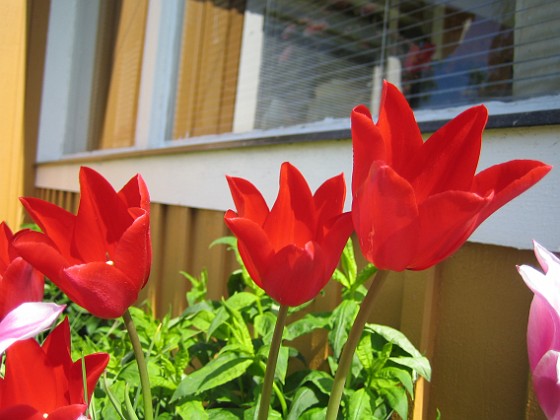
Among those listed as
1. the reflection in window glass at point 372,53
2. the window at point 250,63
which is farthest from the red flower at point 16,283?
the reflection in window glass at point 372,53

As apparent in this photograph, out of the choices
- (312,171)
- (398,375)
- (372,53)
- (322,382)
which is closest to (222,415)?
(322,382)

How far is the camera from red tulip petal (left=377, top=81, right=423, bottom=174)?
0.45 meters

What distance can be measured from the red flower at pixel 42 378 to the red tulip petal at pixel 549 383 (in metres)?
0.35

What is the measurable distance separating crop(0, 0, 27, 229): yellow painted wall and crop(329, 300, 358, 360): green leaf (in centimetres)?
254

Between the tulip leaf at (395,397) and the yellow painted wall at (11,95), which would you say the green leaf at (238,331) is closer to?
the tulip leaf at (395,397)

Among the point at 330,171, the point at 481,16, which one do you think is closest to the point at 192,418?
the point at 330,171

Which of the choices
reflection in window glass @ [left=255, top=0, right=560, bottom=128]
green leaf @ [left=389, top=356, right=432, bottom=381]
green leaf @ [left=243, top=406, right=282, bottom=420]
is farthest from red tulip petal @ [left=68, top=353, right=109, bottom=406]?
reflection in window glass @ [left=255, top=0, right=560, bottom=128]

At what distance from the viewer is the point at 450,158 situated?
1.42 ft

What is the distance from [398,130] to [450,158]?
5cm

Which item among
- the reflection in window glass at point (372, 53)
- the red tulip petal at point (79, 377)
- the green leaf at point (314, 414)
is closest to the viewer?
the red tulip petal at point (79, 377)

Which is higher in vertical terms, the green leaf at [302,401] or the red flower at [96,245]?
the red flower at [96,245]

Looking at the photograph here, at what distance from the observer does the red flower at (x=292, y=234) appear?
0.43 metres

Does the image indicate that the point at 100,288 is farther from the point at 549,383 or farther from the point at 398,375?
the point at 398,375

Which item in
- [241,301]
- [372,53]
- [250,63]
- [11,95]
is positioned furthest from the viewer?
[372,53]
